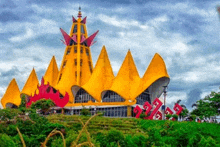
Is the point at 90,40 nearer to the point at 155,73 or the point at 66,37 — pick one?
the point at 66,37

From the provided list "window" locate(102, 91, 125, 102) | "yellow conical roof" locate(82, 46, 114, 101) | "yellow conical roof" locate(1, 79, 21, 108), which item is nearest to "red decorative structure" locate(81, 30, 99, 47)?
"yellow conical roof" locate(82, 46, 114, 101)

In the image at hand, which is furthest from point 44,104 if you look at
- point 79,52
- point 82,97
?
point 79,52

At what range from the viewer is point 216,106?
33.4 metres

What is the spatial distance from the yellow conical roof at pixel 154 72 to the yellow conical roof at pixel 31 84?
1851cm

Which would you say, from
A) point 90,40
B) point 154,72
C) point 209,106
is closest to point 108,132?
point 209,106

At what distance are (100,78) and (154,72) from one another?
7557mm

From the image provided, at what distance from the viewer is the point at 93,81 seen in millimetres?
49750

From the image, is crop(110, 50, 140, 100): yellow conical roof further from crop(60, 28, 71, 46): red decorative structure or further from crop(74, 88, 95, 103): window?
crop(60, 28, 71, 46): red decorative structure

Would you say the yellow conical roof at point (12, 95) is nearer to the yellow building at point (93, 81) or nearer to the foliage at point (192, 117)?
the yellow building at point (93, 81)

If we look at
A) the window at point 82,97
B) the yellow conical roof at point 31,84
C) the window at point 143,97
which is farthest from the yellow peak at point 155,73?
the yellow conical roof at point 31,84

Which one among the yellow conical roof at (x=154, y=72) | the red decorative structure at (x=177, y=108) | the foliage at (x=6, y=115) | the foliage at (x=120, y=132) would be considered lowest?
the foliage at (x=120, y=132)

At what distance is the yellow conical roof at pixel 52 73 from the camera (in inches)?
2218

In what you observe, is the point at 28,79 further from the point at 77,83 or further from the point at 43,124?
the point at 43,124

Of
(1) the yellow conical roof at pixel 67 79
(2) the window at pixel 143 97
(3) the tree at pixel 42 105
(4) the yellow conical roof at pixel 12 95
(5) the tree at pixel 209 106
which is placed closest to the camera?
(5) the tree at pixel 209 106
